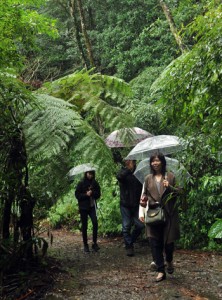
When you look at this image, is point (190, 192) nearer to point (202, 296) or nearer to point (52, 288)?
point (202, 296)

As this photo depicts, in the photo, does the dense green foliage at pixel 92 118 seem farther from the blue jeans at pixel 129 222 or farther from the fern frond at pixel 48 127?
the blue jeans at pixel 129 222

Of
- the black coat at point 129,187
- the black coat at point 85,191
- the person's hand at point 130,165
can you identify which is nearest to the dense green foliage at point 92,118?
the black coat at point 129,187

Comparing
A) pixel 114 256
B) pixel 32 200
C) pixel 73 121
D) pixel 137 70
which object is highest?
pixel 137 70

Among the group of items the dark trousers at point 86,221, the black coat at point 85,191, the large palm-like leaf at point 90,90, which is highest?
the large palm-like leaf at point 90,90

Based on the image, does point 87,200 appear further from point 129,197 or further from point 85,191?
point 129,197

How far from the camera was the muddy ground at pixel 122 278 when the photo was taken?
5.07 metres

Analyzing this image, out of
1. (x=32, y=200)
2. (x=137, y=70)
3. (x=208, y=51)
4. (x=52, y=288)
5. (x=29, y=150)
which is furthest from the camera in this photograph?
(x=137, y=70)

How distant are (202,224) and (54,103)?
4.64 metres

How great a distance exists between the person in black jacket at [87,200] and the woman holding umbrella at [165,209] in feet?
9.30

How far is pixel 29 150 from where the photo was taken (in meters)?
4.45

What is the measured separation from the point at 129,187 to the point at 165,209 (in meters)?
2.25

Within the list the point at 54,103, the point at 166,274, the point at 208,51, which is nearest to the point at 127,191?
the point at 166,274

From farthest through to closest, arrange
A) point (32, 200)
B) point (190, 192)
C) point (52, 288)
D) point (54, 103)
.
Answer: point (190, 192) → point (32, 200) → point (52, 288) → point (54, 103)

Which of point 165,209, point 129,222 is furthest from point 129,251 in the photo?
point 165,209
